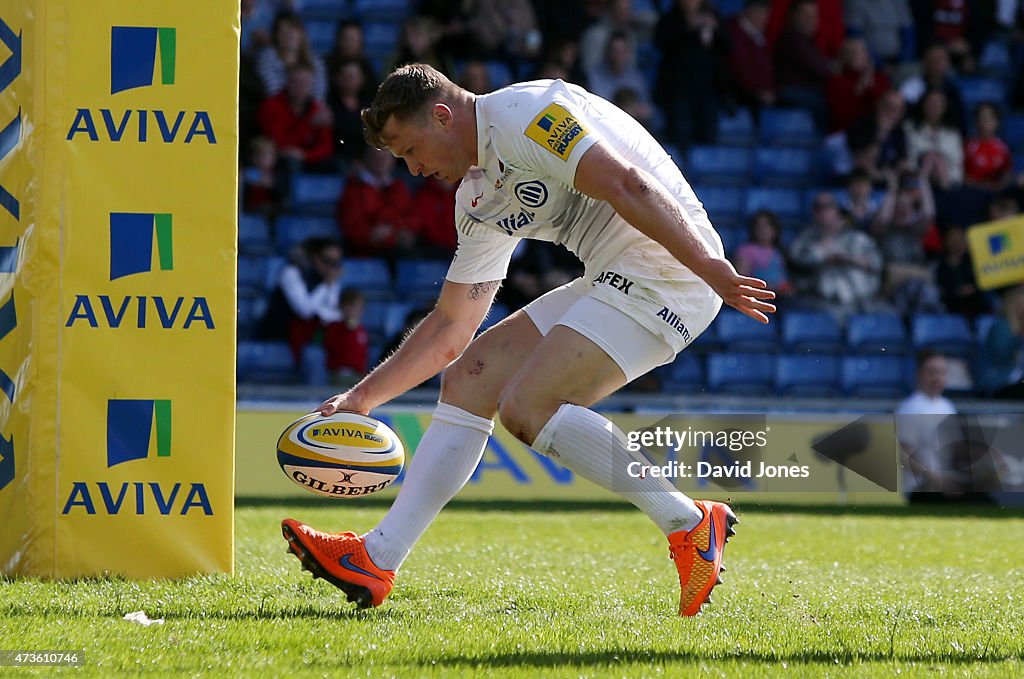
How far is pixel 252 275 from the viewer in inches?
514

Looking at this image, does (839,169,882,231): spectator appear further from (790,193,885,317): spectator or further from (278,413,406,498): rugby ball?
(278,413,406,498): rugby ball

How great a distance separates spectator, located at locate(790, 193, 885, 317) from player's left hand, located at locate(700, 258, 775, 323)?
31.1ft

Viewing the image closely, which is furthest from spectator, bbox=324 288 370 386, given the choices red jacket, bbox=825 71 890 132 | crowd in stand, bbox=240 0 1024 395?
red jacket, bbox=825 71 890 132

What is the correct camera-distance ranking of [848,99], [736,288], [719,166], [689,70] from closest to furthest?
[736,288]
[689,70]
[719,166]
[848,99]

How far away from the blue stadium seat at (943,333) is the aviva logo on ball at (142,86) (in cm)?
950

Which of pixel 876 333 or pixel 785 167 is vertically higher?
pixel 785 167

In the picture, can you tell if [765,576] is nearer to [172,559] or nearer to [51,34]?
[172,559]

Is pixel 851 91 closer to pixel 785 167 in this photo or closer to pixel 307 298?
pixel 785 167

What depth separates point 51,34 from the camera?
536 centimetres

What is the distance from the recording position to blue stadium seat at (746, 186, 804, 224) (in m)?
14.6

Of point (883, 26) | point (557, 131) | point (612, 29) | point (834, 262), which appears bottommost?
point (834, 262)

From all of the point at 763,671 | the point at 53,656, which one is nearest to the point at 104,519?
the point at 53,656

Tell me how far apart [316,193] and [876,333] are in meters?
5.71

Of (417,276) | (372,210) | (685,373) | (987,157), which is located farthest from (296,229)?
(987,157)
